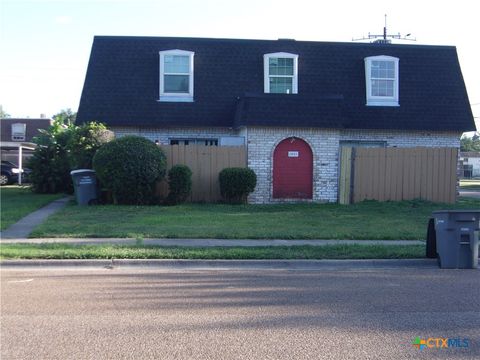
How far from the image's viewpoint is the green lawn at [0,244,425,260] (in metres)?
11.0

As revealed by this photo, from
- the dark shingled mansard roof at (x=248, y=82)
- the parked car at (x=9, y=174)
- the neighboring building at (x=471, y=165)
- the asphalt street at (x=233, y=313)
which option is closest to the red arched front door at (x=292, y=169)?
the dark shingled mansard roof at (x=248, y=82)

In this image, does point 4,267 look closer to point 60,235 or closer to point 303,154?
point 60,235

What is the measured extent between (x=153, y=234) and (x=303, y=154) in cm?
905

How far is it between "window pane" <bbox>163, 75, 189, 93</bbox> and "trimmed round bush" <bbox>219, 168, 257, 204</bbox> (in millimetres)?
4909

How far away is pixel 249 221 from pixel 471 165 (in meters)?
68.7

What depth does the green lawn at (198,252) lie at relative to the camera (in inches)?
433

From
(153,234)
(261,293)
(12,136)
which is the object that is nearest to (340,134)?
(153,234)

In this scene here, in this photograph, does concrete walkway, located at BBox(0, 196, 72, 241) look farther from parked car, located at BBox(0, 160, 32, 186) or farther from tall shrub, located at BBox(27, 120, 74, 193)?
parked car, located at BBox(0, 160, 32, 186)

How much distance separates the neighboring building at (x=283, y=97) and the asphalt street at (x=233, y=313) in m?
10.8

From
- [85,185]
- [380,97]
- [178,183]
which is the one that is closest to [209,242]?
[178,183]

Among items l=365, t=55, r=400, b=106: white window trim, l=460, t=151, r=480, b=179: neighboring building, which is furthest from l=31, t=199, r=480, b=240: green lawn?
l=460, t=151, r=480, b=179: neighboring building

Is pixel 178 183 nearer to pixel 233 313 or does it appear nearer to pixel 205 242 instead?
pixel 205 242

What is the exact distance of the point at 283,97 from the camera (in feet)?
69.3

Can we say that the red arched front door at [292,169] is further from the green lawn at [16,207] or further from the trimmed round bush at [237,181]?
the green lawn at [16,207]
